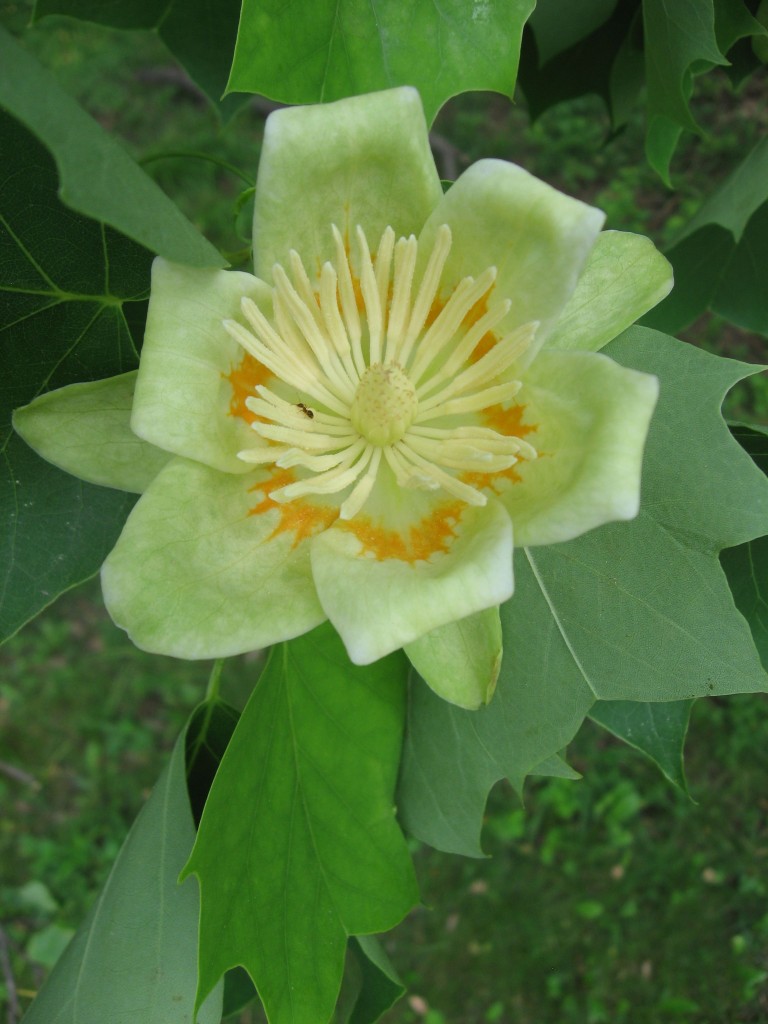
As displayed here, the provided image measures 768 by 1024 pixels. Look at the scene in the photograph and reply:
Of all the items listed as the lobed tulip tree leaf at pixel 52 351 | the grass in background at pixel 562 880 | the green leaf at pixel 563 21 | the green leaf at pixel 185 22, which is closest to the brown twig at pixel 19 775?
the grass in background at pixel 562 880

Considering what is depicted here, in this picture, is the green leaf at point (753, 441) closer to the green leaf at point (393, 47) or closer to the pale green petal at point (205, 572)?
the green leaf at point (393, 47)

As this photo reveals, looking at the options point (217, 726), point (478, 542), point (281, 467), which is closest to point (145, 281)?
point (281, 467)

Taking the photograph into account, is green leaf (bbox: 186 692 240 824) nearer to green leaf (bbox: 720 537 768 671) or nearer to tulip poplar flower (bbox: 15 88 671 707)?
tulip poplar flower (bbox: 15 88 671 707)

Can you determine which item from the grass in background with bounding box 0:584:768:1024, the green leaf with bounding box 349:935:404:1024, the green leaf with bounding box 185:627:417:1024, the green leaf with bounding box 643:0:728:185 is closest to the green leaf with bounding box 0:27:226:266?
the green leaf with bounding box 185:627:417:1024

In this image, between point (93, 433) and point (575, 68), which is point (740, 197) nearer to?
point (575, 68)

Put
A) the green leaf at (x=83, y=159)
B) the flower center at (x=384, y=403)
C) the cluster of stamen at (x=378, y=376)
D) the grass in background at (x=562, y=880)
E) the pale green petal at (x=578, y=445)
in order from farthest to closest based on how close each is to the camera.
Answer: the grass in background at (x=562, y=880)
the flower center at (x=384, y=403)
the cluster of stamen at (x=378, y=376)
the pale green petal at (x=578, y=445)
the green leaf at (x=83, y=159)

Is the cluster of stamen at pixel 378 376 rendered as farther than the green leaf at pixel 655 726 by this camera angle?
No
